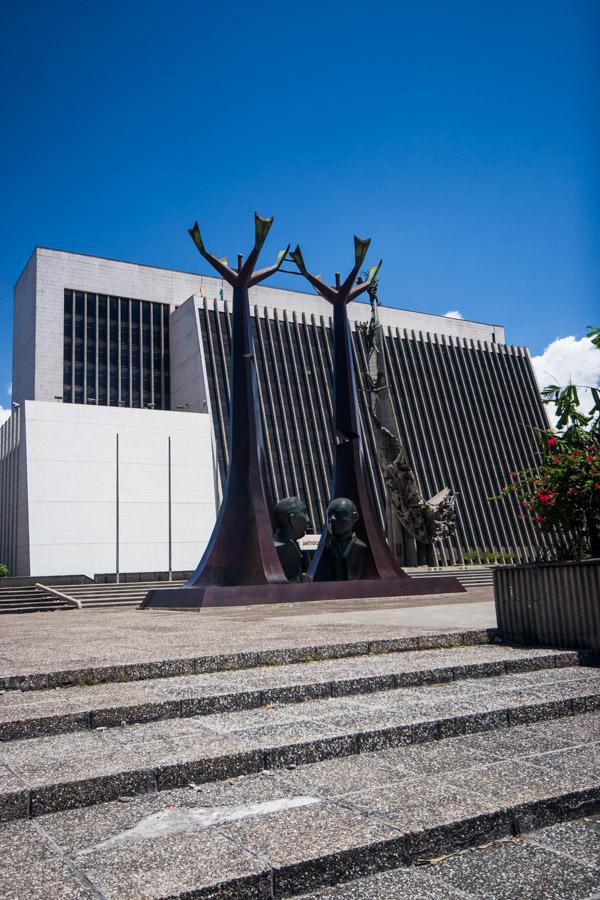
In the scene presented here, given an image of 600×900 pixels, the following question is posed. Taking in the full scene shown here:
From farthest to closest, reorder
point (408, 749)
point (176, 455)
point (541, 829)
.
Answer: point (176, 455), point (408, 749), point (541, 829)

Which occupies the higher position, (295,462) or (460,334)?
(460,334)

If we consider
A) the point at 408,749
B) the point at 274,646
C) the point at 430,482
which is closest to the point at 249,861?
the point at 408,749

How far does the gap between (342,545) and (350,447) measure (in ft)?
7.84

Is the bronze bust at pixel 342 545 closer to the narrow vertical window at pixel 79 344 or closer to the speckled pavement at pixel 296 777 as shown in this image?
the speckled pavement at pixel 296 777

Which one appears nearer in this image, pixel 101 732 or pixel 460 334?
pixel 101 732

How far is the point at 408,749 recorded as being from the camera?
358cm

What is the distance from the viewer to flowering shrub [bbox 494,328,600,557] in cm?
551

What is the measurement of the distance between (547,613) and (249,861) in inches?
167

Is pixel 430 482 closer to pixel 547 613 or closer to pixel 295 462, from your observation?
pixel 295 462

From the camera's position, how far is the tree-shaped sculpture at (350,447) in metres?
16.5

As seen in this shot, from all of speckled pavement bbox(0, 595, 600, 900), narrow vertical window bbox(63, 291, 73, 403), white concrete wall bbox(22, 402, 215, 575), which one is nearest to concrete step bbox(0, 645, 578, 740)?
speckled pavement bbox(0, 595, 600, 900)

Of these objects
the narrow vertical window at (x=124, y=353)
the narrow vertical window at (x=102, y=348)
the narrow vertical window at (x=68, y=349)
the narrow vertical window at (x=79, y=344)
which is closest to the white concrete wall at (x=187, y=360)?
the narrow vertical window at (x=124, y=353)

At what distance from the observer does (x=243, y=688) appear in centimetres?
436

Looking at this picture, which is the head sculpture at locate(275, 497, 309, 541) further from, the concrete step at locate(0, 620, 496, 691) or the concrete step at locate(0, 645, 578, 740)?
the concrete step at locate(0, 645, 578, 740)
